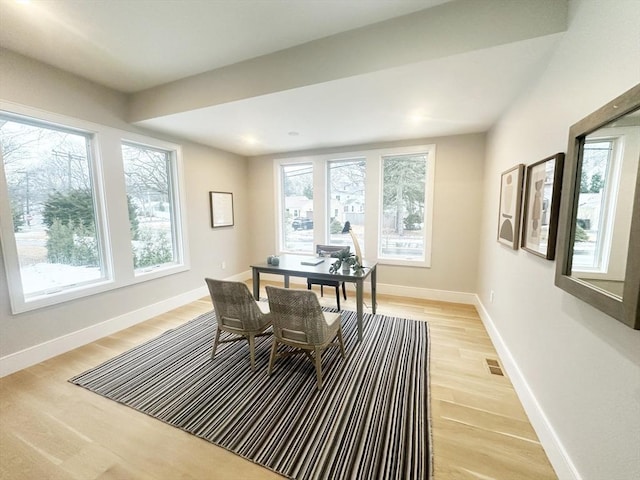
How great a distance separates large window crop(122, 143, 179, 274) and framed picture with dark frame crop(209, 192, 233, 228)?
2.12 ft

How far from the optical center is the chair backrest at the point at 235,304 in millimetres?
2035

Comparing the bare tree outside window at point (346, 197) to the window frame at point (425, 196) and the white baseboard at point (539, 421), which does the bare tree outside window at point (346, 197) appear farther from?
the white baseboard at point (539, 421)

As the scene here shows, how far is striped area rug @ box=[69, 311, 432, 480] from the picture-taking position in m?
1.42

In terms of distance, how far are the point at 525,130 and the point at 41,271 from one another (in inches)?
183

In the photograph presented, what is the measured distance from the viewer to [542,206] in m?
1.71

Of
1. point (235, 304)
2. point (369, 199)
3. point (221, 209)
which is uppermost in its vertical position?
point (369, 199)

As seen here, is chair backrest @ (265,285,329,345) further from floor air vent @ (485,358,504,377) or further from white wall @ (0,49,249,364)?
white wall @ (0,49,249,364)

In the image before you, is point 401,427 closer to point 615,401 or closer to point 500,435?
point 500,435

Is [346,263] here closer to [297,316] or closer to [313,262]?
[313,262]

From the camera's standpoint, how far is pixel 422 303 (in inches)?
149

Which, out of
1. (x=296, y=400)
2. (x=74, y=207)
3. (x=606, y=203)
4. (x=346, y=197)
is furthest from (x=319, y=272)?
(x=74, y=207)

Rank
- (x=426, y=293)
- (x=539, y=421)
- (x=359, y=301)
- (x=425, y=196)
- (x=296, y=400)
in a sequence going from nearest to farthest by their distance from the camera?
(x=539, y=421)
(x=296, y=400)
(x=359, y=301)
(x=425, y=196)
(x=426, y=293)

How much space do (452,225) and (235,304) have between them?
10.7 ft

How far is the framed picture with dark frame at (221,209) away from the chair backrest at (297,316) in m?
2.91
